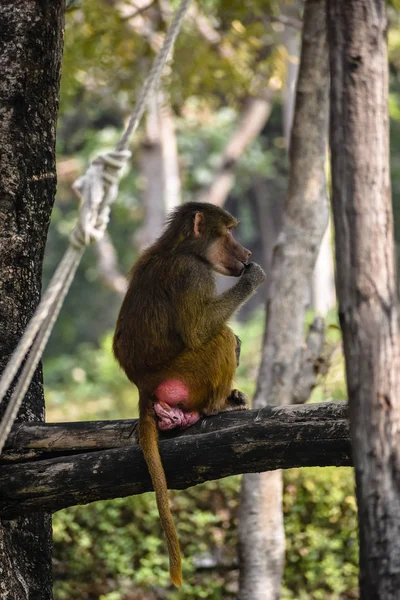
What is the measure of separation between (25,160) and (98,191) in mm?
854

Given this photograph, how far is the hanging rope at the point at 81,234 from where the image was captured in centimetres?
271

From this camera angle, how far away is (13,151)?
143 inches

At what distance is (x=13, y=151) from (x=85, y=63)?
4666 mm

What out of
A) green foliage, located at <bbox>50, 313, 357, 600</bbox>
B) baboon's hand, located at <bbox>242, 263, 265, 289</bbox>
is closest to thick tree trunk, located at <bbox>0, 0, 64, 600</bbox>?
baboon's hand, located at <bbox>242, 263, 265, 289</bbox>

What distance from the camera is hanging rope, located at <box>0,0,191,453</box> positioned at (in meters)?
2.71

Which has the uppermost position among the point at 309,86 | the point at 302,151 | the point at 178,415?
the point at 309,86

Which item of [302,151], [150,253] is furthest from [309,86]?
[150,253]

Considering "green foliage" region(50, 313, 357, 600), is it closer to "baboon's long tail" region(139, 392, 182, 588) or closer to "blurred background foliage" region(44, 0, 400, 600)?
"blurred background foliage" region(44, 0, 400, 600)

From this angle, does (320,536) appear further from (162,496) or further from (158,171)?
(158,171)

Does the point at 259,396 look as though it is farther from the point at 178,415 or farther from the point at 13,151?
the point at 13,151

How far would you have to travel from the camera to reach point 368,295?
225cm

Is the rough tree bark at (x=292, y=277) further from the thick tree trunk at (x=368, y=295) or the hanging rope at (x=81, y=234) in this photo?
the thick tree trunk at (x=368, y=295)

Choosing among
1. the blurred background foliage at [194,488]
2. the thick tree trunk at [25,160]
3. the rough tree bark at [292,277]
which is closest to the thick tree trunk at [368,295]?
the thick tree trunk at [25,160]

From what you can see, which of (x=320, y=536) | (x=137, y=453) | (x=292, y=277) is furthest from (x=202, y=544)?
(x=137, y=453)
